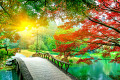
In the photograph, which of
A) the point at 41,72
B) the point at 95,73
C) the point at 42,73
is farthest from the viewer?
the point at 95,73

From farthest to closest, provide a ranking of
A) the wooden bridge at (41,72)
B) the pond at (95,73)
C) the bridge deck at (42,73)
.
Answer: the pond at (95,73) < the bridge deck at (42,73) < the wooden bridge at (41,72)

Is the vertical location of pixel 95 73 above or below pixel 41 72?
below

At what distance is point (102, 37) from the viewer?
6.25 meters

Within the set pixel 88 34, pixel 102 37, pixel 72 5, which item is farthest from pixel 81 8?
pixel 102 37

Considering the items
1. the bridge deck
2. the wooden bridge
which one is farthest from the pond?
the bridge deck

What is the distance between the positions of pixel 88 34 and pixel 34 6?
160 inches

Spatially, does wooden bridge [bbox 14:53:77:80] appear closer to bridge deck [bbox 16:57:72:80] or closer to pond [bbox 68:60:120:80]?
bridge deck [bbox 16:57:72:80]

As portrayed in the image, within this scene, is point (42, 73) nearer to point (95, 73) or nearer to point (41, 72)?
point (41, 72)

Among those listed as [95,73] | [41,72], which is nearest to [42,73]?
[41,72]

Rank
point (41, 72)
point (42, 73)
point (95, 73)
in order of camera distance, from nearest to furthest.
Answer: point (42, 73)
point (41, 72)
point (95, 73)

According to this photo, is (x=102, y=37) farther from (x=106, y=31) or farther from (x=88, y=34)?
(x=88, y=34)

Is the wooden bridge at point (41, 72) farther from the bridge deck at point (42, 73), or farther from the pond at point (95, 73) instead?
the pond at point (95, 73)

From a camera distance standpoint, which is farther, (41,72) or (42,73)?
(41,72)

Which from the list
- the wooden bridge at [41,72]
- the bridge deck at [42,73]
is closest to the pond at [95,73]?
the wooden bridge at [41,72]
